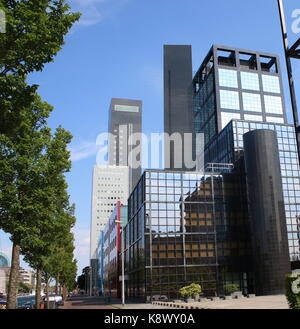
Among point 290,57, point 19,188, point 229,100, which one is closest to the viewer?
point 290,57

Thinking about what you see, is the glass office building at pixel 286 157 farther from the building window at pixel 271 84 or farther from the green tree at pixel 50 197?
the green tree at pixel 50 197

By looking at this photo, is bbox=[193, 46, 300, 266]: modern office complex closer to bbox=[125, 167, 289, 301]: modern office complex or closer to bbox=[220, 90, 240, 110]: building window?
bbox=[220, 90, 240, 110]: building window

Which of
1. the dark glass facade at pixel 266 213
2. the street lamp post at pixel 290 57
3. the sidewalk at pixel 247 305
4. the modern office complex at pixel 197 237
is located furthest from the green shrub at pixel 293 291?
the modern office complex at pixel 197 237

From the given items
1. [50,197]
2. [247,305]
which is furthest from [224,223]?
[50,197]

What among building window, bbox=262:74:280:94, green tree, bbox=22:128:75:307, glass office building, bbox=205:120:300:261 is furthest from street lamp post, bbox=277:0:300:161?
building window, bbox=262:74:280:94

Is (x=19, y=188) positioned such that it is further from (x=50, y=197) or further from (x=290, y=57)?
(x=290, y=57)

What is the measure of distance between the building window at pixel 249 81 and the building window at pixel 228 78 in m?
2.11

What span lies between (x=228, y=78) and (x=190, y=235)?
51190mm

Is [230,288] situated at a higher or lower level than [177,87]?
lower

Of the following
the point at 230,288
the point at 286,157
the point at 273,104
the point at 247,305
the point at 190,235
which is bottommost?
the point at 247,305

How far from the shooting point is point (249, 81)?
9194 cm

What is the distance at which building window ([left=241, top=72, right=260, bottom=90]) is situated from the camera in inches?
3602

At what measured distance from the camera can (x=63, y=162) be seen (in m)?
25.6
